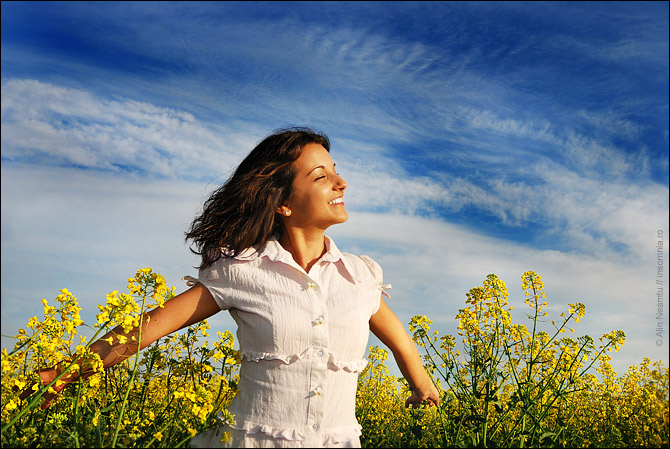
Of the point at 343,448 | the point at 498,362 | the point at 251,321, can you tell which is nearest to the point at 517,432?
the point at 498,362

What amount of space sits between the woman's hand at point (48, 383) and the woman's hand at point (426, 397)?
6.14 ft

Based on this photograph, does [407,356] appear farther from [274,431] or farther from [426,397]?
[274,431]

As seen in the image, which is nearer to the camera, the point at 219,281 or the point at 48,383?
the point at 48,383

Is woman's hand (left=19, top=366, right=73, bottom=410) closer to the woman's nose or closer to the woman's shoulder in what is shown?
the woman's shoulder

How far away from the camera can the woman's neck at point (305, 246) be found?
2939mm

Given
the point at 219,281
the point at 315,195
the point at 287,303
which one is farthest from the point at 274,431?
the point at 315,195

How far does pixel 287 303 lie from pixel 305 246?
0.44 metres

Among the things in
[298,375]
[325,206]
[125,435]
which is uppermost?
[325,206]

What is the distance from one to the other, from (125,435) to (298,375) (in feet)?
2.76

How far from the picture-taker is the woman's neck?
2.94 meters

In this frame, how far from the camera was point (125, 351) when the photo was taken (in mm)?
2719

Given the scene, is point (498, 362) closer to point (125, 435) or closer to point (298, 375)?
point (298, 375)

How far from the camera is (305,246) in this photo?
2977mm

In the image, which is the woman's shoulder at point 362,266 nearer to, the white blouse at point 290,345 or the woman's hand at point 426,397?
the white blouse at point 290,345
